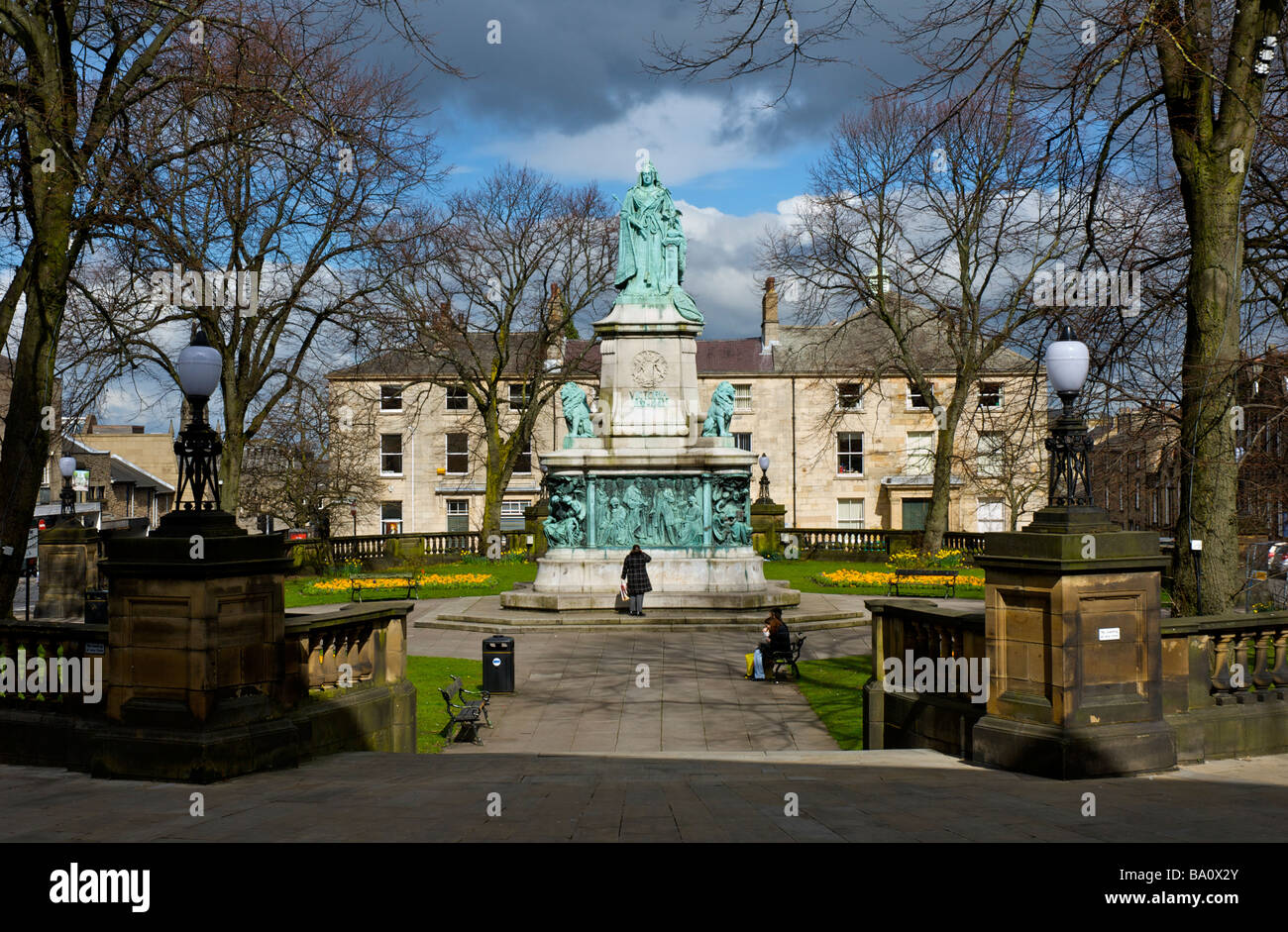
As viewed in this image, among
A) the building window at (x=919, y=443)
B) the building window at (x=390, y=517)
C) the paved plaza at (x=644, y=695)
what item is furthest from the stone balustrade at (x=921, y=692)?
the building window at (x=390, y=517)

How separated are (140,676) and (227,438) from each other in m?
20.5

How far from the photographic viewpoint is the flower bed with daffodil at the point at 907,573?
96.3 ft

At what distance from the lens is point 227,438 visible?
27.6 metres

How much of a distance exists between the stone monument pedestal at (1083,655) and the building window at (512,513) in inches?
1898

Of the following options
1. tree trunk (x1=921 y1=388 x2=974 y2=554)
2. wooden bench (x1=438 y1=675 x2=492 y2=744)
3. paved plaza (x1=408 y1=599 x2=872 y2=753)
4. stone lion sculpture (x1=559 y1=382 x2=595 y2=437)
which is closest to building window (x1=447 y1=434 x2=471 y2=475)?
tree trunk (x1=921 y1=388 x2=974 y2=554)

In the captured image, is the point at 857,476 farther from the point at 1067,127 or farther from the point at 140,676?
the point at 140,676

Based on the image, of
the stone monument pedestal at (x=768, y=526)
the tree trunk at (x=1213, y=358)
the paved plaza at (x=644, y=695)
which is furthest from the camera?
the stone monument pedestal at (x=768, y=526)

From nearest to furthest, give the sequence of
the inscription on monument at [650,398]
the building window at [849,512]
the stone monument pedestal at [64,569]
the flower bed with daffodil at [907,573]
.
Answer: the inscription on monument at [650,398]
the stone monument pedestal at [64,569]
the flower bed with daffodil at [907,573]
the building window at [849,512]

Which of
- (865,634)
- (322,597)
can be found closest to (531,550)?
(322,597)

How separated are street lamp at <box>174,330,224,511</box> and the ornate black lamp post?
6.62m

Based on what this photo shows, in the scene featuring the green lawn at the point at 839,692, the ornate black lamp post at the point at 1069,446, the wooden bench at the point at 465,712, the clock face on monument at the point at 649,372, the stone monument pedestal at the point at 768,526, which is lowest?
the green lawn at the point at 839,692

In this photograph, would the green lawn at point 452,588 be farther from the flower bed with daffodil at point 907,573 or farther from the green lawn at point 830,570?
the flower bed with daffodil at point 907,573

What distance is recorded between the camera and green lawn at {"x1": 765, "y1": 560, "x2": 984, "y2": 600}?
2825 cm

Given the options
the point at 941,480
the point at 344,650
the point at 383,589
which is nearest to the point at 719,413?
the point at 383,589
